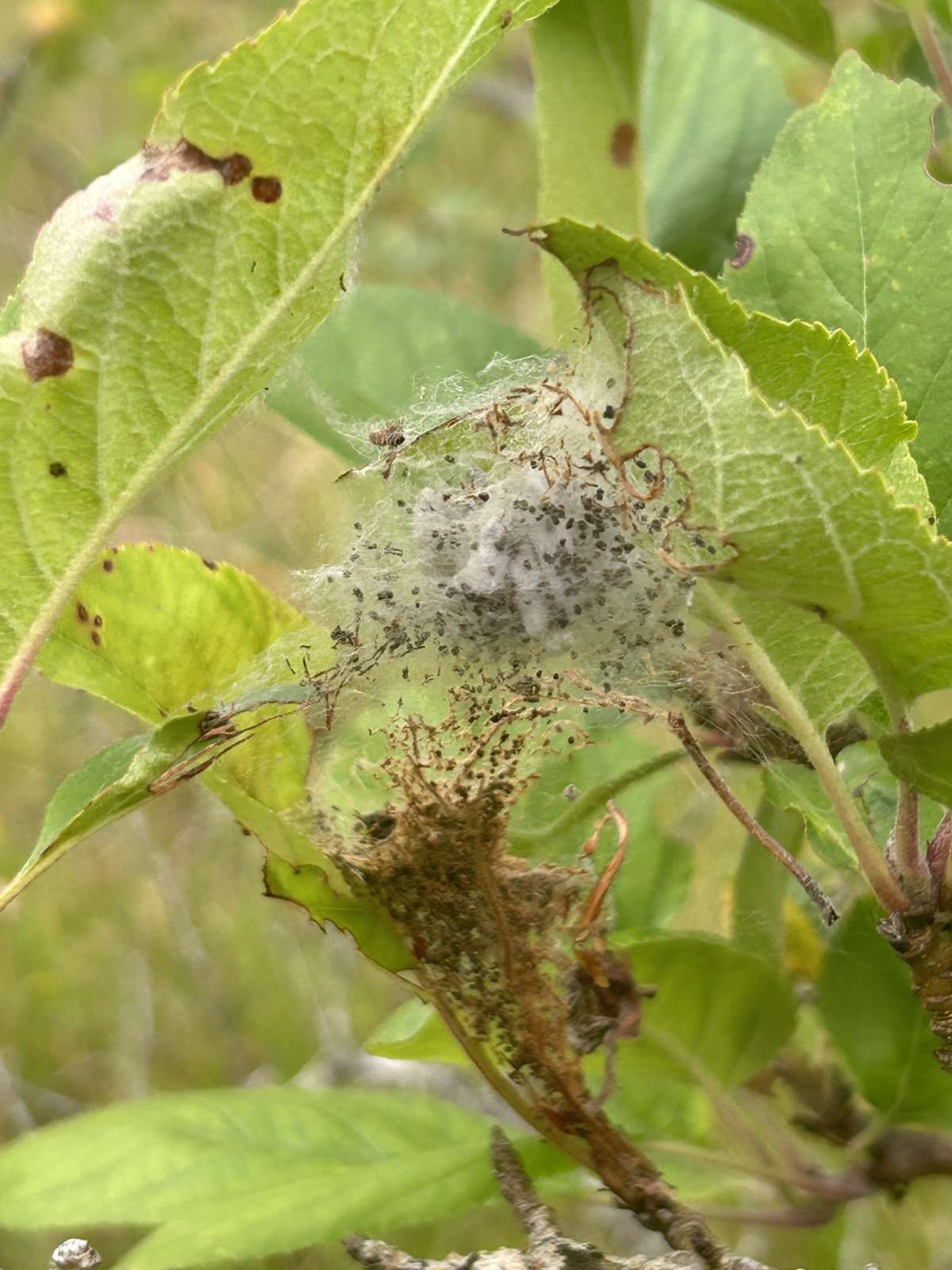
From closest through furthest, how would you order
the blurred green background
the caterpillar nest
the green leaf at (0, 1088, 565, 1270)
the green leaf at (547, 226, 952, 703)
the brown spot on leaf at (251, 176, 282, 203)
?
the green leaf at (547, 226, 952, 703) → the brown spot on leaf at (251, 176, 282, 203) → the caterpillar nest → the green leaf at (0, 1088, 565, 1270) → the blurred green background

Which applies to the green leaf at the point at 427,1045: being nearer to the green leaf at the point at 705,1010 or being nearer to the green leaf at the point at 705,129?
the green leaf at the point at 705,1010

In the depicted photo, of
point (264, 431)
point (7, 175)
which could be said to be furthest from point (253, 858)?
point (7, 175)

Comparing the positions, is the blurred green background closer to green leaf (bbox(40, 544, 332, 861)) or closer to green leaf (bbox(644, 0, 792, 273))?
green leaf (bbox(644, 0, 792, 273))

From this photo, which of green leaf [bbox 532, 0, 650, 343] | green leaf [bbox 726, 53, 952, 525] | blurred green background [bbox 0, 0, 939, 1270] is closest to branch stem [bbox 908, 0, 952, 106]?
green leaf [bbox 726, 53, 952, 525]

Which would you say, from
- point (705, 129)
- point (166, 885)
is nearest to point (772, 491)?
point (705, 129)

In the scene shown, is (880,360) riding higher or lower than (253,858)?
higher

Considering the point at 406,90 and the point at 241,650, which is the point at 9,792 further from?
the point at 406,90
